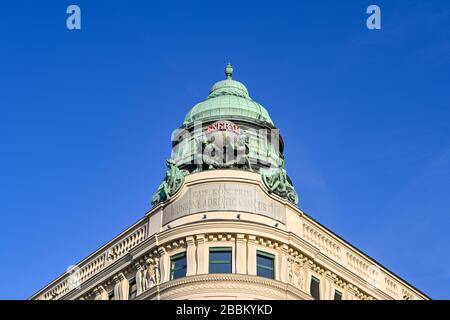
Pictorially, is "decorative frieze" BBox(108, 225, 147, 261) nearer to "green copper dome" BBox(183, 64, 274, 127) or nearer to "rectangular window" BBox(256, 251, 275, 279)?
"rectangular window" BBox(256, 251, 275, 279)

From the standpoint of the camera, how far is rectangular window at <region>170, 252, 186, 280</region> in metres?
56.4

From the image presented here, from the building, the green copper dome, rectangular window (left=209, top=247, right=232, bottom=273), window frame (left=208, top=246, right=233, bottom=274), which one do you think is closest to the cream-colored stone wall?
the building

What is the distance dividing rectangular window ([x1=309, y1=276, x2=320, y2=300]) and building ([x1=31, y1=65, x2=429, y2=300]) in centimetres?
7

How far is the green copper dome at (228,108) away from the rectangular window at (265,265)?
1071 centimetres

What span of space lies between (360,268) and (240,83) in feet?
51.4

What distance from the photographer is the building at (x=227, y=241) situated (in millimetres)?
55728

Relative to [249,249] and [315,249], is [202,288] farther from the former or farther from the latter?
[315,249]

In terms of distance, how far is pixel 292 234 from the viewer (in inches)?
2267

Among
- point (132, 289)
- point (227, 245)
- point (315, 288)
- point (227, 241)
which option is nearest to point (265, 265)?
point (227, 245)

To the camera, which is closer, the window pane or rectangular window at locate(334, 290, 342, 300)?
the window pane

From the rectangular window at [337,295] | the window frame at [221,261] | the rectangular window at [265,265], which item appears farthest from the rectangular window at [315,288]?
the window frame at [221,261]

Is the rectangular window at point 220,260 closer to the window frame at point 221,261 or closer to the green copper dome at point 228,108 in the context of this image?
the window frame at point 221,261
